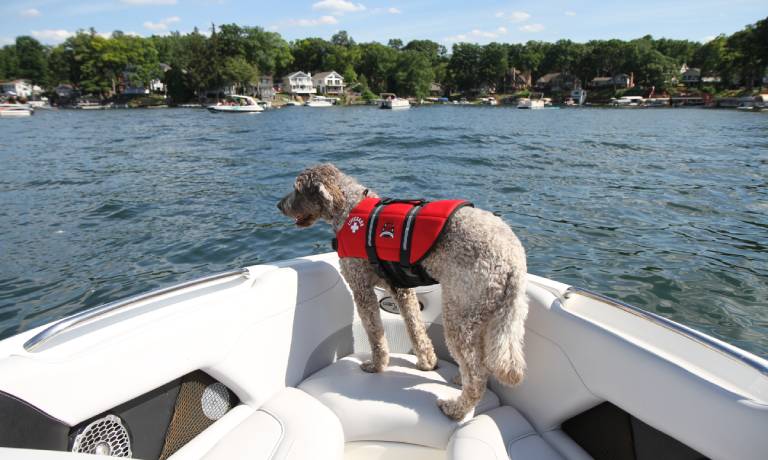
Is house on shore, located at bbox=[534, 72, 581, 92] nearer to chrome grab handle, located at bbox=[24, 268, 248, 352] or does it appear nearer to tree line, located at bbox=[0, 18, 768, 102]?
tree line, located at bbox=[0, 18, 768, 102]

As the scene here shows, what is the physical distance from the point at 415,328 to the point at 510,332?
91 centimetres

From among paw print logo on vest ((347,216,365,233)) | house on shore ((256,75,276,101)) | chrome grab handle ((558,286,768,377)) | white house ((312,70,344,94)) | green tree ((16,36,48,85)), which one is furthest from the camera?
white house ((312,70,344,94))

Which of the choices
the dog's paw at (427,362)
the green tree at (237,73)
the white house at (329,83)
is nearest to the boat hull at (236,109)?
the green tree at (237,73)

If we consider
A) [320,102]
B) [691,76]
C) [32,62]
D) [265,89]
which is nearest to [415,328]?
[320,102]

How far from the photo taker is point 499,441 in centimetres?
243

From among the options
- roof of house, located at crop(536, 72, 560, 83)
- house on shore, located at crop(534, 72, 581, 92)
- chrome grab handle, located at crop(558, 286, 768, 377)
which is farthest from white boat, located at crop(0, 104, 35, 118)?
roof of house, located at crop(536, 72, 560, 83)

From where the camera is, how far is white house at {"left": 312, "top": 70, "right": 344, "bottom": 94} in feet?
327

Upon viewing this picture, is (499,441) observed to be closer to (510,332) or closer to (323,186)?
(510,332)

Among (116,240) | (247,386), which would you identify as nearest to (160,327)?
(247,386)

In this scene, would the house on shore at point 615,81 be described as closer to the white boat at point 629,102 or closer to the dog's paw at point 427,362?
the white boat at point 629,102

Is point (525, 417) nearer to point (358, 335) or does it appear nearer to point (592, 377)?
point (592, 377)

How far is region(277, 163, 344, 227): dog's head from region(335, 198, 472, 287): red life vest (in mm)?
227

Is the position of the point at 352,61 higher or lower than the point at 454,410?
higher

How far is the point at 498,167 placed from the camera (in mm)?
14602
